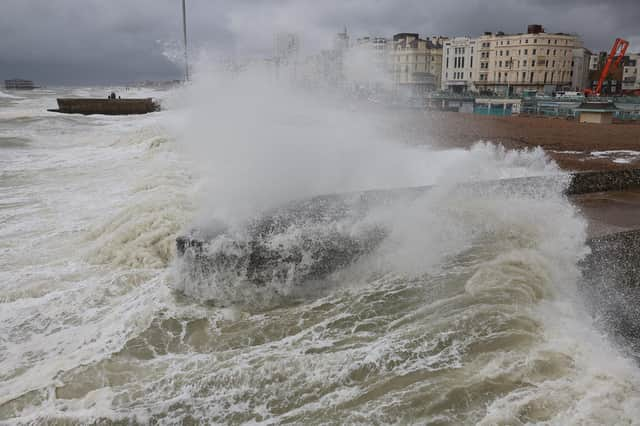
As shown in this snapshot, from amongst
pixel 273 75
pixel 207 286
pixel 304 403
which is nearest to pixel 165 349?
pixel 207 286

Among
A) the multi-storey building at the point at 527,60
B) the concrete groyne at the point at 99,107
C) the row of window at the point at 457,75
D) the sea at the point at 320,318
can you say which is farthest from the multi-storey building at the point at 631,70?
the sea at the point at 320,318

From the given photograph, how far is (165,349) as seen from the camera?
3.34 metres

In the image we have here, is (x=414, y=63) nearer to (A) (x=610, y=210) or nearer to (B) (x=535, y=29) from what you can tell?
(B) (x=535, y=29)

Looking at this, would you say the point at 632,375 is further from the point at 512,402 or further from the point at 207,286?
the point at 207,286

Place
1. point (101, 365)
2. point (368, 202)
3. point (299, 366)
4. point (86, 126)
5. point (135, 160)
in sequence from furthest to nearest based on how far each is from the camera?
point (86, 126), point (135, 160), point (368, 202), point (101, 365), point (299, 366)

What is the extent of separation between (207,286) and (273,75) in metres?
12.6

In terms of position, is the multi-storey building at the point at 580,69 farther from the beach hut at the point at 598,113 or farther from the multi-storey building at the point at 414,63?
the beach hut at the point at 598,113

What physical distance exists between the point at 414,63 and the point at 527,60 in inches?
793

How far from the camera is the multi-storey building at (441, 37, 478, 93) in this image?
58.2 m

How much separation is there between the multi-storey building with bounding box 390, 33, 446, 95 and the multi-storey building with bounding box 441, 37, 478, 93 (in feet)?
4.33

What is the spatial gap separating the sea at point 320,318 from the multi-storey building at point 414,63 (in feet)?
72.2

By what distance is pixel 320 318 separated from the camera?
3.64 m

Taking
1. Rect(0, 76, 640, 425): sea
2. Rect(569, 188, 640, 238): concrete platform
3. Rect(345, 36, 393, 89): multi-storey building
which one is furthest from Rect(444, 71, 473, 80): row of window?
Rect(569, 188, 640, 238): concrete platform

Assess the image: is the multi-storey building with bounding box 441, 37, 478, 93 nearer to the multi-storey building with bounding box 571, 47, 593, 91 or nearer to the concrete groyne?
the multi-storey building with bounding box 571, 47, 593, 91
